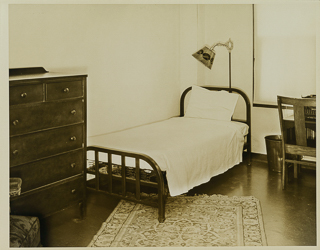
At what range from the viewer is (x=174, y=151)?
146 inches

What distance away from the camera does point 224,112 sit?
5047 millimetres

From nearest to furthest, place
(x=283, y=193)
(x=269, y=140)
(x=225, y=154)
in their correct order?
(x=283, y=193), (x=225, y=154), (x=269, y=140)

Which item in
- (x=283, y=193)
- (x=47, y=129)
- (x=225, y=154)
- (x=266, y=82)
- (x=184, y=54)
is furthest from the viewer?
(x=184, y=54)

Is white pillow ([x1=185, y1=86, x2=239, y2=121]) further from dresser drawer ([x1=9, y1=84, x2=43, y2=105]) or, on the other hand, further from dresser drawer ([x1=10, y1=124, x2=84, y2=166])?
dresser drawer ([x1=9, y1=84, x2=43, y2=105])

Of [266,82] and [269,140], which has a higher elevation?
[266,82]

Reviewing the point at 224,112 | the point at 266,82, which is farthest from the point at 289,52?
the point at 224,112

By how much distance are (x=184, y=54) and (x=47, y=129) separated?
10.0ft

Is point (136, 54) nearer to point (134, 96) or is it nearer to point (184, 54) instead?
point (134, 96)

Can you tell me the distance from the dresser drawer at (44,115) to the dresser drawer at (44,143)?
0.05m

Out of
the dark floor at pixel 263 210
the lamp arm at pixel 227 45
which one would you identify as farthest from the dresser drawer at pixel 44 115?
the lamp arm at pixel 227 45

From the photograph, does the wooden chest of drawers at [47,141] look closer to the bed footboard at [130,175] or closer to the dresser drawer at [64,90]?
the dresser drawer at [64,90]

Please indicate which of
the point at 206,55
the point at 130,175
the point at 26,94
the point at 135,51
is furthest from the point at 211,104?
the point at 26,94

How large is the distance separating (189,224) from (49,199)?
1.18 metres

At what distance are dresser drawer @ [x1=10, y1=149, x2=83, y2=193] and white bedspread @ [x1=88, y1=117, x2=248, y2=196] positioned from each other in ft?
1.50
